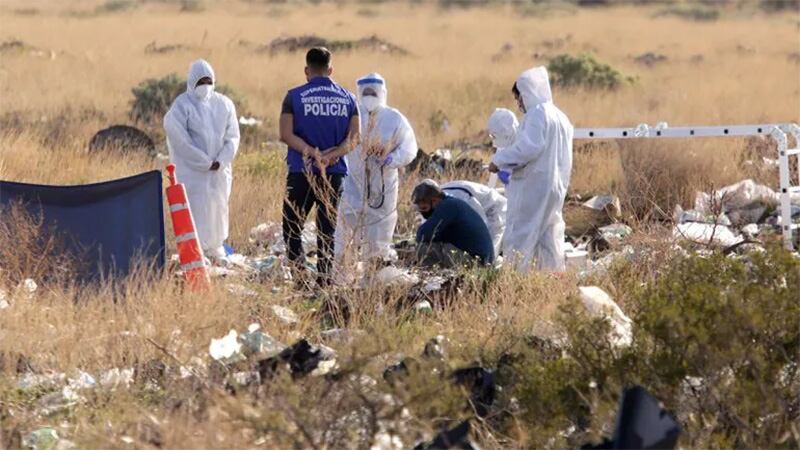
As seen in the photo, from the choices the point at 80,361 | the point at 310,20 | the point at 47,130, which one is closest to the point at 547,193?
the point at 80,361

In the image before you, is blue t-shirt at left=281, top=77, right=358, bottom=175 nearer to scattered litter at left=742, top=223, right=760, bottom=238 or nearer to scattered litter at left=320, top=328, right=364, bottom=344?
scattered litter at left=320, top=328, right=364, bottom=344

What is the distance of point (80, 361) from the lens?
321 inches

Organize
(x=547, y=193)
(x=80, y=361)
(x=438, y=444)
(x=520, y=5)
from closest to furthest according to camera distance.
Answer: (x=438, y=444), (x=80, y=361), (x=547, y=193), (x=520, y=5)

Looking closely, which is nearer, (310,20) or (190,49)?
(190,49)

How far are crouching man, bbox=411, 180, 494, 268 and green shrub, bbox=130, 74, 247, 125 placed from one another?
43.5ft

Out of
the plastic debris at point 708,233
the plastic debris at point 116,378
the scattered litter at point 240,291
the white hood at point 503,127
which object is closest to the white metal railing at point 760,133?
the plastic debris at point 708,233

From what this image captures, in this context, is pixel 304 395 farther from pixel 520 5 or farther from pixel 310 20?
pixel 520 5

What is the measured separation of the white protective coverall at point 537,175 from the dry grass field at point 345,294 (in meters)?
0.83

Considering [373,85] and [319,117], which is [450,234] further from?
[373,85]

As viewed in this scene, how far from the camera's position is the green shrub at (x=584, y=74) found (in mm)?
31406

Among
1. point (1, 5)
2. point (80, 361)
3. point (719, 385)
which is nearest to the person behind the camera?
point (719, 385)

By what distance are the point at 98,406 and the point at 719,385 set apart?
269cm

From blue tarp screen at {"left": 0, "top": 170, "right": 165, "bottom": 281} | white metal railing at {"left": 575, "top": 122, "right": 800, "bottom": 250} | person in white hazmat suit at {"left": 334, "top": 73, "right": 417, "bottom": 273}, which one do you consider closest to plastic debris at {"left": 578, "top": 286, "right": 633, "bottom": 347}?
blue tarp screen at {"left": 0, "top": 170, "right": 165, "bottom": 281}

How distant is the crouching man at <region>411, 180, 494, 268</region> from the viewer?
1107 cm
